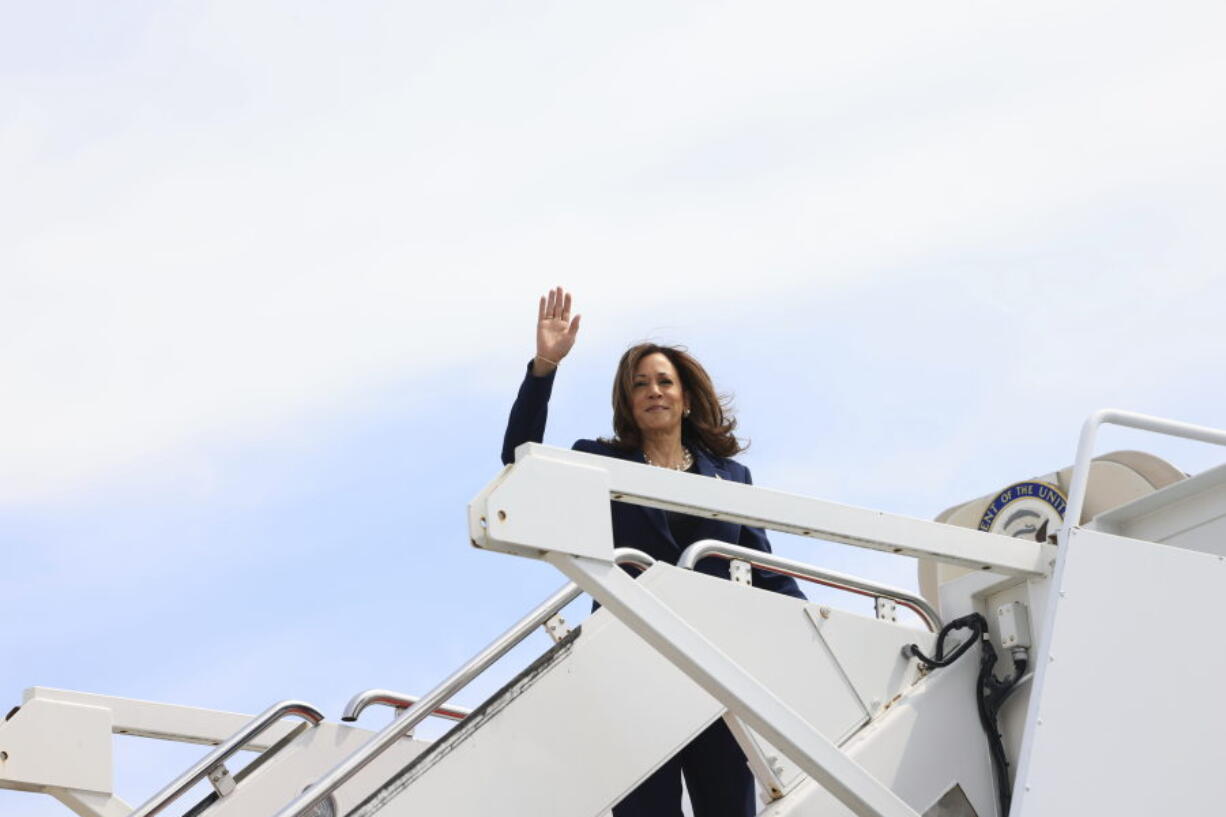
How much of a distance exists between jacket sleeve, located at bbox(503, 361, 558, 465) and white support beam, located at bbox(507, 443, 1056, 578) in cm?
101

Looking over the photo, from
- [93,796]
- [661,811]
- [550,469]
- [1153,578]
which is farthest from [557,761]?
[93,796]

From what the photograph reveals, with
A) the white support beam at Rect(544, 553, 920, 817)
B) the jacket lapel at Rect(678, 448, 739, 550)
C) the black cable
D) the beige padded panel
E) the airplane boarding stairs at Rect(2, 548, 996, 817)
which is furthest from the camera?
the beige padded panel

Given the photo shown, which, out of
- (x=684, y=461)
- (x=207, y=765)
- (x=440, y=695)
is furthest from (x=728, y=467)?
(x=207, y=765)

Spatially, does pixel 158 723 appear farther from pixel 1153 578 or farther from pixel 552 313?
pixel 1153 578

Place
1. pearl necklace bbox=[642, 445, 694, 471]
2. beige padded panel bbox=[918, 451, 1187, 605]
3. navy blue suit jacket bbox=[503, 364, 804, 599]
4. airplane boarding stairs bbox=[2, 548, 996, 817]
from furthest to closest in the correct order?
beige padded panel bbox=[918, 451, 1187, 605]
pearl necklace bbox=[642, 445, 694, 471]
navy blue suit jacket bbox=[503, 364, 804, 599]
airplane boarding stairs bbox=[2, 548, 996, 817]

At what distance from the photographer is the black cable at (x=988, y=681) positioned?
5961 millimetres

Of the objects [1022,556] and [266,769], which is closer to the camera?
[1022,556]

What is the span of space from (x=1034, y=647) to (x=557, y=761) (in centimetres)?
167

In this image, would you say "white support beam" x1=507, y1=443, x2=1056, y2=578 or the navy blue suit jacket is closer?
"white support beam" x1=507, y1=443, x2=1056, y2=578

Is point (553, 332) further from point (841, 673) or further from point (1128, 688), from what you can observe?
point (1128, 688)

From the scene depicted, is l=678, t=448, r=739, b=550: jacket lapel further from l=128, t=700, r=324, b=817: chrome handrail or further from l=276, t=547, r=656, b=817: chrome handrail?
l=128, t=700, r=324, b=817: chrome handrail

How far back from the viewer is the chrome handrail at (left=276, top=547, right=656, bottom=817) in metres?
5.52

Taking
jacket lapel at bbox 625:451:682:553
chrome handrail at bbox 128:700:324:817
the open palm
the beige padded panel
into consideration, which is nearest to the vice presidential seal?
the beige padded panel

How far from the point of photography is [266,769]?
7.30 m
